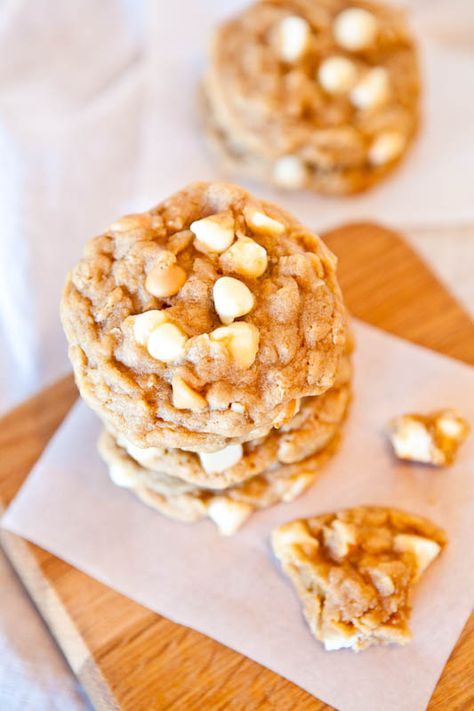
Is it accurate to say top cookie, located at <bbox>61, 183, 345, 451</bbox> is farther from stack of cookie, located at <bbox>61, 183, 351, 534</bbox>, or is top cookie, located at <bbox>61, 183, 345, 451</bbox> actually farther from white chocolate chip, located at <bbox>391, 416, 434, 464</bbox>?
white chocolate chip, located at <bbox>391, 416, 434, 464</bbox>

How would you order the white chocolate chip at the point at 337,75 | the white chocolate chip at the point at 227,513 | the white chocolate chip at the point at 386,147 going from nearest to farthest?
1. the white chocolate chip at the point at 227,513
2. the white chocolate chip at the point at 337,75
3. the white chocolate chip at the point at 386,147

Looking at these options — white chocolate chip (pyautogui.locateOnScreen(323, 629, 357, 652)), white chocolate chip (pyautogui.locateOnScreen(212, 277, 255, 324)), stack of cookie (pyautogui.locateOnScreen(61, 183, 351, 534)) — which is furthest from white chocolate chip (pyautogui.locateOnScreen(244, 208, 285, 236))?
white chocolate chip (pyautogui.locateOnScreen(323, 629, 357, 652))

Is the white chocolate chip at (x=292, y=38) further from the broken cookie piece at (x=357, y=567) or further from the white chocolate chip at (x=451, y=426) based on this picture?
the broken cookie piece at (x=357, y=567)

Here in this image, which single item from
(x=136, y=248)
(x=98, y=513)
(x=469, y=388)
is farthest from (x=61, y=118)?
(x=469, y=388)

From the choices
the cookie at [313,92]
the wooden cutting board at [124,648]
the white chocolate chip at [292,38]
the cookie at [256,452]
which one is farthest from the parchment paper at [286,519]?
the white chocolate chip at [292,38]

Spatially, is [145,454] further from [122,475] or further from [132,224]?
[132,224]

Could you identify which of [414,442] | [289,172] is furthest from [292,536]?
[289,172]
